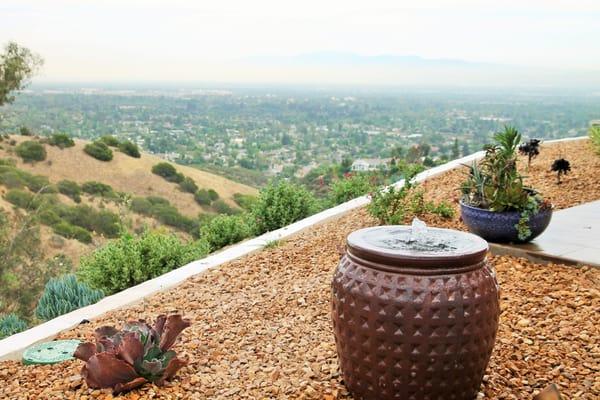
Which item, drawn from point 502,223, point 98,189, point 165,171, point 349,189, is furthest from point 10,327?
point 165,171

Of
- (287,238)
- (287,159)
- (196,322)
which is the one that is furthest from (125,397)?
(287,159)

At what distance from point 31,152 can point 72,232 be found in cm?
1349

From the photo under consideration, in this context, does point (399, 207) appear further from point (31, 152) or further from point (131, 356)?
point (31, 152)

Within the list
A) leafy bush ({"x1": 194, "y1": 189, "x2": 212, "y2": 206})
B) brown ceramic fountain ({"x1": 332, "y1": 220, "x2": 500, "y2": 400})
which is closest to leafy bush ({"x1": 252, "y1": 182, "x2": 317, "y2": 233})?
brown ceramic fountain ({"x1": 332, "y1": 220, "x2": 500, "y2": 400})

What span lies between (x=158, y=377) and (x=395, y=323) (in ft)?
4.83

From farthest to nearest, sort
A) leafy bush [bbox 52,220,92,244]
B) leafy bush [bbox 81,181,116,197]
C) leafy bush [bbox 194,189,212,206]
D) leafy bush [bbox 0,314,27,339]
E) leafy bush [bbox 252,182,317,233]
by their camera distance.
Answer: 1. leafy bush [bbox 194,189,212,206]
2. leafy bush [bbox 81,181,116,197]
3. leafy bush [bbox 52,220,92,244]
4. leafy bush [bbox 252,182,317,233]
5. leafy bush [bbox 0,314,27,339]

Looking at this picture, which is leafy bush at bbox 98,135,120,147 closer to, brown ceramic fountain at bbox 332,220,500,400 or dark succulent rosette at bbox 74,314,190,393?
dark succulent rosette at bbox 74,314,190,393

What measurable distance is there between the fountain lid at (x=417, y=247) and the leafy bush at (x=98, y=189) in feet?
104

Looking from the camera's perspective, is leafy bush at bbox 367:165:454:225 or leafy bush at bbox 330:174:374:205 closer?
leafy bush at bbox 367:165:454:225

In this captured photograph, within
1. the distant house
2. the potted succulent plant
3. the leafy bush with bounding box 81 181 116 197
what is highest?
the potted succulent plant

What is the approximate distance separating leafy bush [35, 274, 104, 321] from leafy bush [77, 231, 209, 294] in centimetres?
69

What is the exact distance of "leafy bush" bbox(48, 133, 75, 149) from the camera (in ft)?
126

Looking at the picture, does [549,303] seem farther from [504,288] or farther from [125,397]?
[125,397]

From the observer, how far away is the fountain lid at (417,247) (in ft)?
9.84
